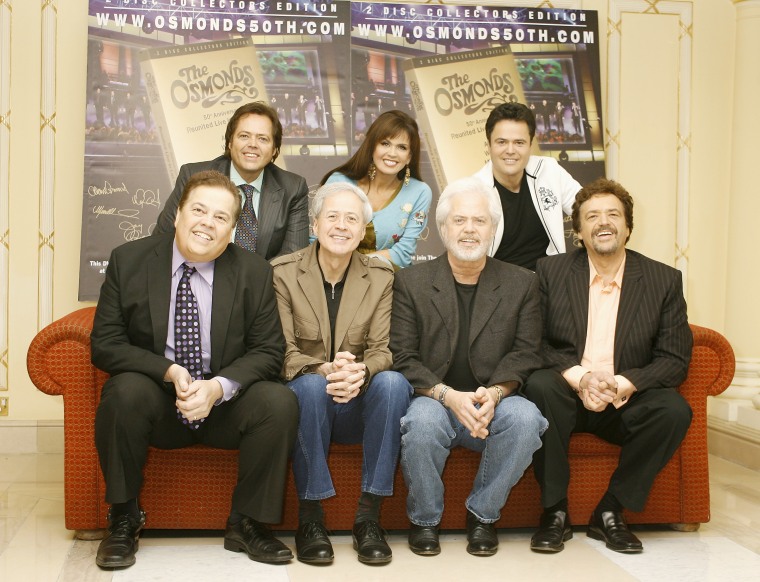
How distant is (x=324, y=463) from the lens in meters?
2.70

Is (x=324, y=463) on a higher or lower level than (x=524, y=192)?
lower

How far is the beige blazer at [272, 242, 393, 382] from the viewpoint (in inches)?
113

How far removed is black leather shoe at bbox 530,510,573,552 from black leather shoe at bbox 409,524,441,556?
31 cm

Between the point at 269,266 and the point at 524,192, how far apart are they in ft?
4.18

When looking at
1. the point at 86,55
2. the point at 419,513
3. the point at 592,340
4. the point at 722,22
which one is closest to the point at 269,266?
the point at 419,513

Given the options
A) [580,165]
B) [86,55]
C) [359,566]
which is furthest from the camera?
[580,165]

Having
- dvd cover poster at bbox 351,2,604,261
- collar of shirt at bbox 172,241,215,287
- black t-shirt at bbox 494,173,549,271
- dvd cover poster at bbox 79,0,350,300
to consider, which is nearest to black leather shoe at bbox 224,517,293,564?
collar of shirt at bbox 172,241,215,287

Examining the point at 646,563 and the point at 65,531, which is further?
the point at 65,531

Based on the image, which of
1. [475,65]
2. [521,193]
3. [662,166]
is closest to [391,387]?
[521,193]

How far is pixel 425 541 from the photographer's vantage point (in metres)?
2.72

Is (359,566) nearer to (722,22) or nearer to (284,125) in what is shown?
(284,125)

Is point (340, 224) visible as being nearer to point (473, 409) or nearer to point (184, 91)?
point (473, 409)

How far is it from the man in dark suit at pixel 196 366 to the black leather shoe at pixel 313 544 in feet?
0.17

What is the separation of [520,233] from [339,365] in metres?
1.22
